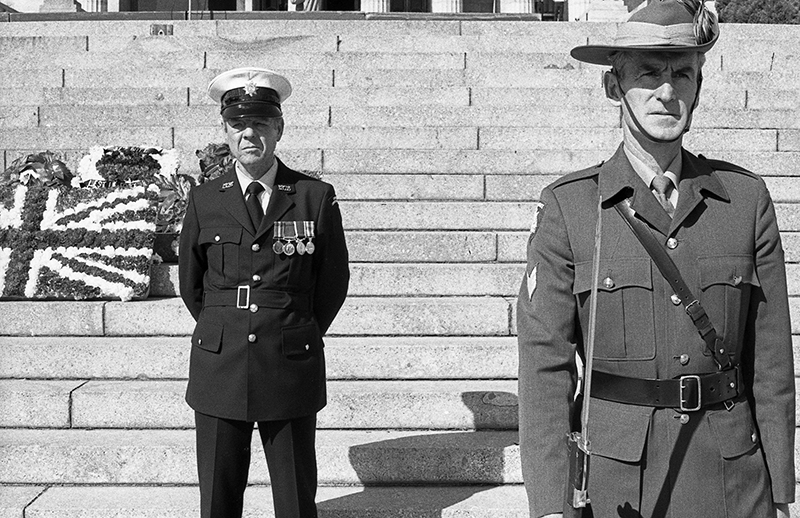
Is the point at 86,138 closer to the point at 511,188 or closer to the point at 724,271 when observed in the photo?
the point at 511,188

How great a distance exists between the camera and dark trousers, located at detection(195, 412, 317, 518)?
3576mm

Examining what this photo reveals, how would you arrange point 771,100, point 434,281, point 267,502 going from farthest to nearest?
point 771,100, point 434,281, point 267,502

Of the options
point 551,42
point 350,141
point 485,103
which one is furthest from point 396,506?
point 551,42

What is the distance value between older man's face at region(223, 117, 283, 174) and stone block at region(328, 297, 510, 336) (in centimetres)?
219

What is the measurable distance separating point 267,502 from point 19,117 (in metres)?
5.81

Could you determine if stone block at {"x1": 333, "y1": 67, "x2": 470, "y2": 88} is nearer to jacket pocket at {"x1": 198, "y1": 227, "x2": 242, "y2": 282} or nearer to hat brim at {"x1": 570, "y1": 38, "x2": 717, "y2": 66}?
jacket pocket at {"x1": 198, "y1": 227, "x2": 242, "y2": 282}

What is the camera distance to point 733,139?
8133mm

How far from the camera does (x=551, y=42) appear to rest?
11.1 metres

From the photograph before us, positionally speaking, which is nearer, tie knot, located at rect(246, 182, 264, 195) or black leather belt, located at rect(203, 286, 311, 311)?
black leather belt, located at rect(203, 286, 311, 311)

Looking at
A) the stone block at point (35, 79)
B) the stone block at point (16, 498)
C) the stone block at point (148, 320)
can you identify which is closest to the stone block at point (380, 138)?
the stone block at point (148, 320)

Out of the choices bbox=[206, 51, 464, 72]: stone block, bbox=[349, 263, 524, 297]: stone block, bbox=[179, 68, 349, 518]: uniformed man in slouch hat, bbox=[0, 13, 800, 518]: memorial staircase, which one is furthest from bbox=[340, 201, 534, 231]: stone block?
bbox=[206, 51, 464, 72]: stone block

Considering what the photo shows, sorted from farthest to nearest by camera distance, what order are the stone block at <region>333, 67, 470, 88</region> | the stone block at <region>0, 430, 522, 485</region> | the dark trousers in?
the stone block at <region>333, 67, 470, 88</region> → the stone block at <region>0, 430, 522, 485</region> → the dark trousers

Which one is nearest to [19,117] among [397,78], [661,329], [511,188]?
[397,78]

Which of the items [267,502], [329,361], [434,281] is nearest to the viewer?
[267,502]
